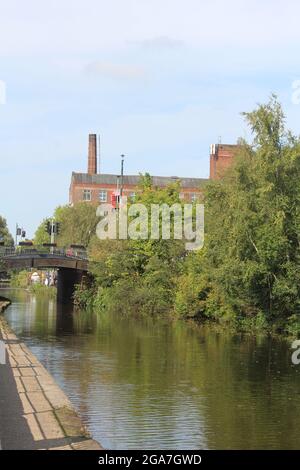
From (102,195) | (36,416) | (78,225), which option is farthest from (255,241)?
(102,195)

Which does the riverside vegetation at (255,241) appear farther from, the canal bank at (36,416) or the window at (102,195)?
the window at (102,195)

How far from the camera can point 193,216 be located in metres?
57.2

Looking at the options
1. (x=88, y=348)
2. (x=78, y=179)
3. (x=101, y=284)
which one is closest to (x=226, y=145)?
(x=78, y=179)

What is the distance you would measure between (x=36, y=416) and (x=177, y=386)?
793 cm

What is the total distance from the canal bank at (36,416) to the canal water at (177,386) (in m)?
0.67

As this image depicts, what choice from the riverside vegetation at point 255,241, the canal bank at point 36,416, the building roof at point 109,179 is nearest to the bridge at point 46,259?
the riverside vegetation at point 255,241

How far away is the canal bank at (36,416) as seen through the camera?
13500 mm

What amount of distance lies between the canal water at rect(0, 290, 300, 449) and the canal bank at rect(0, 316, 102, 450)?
0.67 meters

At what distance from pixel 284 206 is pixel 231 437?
24.5 meters

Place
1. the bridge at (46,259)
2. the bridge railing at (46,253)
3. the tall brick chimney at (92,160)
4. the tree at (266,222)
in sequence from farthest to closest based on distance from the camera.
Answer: the tall brick chimney at (92,160) → the bridge railing at (46,253) → the bridge at (46,259) → the tree at (266,222)

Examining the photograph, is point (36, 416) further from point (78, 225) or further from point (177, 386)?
point (78, 225)

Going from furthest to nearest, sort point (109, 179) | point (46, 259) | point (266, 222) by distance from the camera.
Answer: point (109, 179)
point (46, 259)
point (266, 222)

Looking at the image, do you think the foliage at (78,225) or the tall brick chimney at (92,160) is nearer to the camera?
the foliage at (78,225)

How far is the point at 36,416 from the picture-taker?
15867 millimetres
